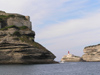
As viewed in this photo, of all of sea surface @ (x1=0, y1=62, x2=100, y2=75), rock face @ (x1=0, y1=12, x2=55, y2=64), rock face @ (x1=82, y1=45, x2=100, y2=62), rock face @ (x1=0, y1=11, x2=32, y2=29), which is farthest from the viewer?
rock face @ (x1=82, y1=45, x2=100, y2=62)

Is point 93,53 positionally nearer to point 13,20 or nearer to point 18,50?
point 13,20

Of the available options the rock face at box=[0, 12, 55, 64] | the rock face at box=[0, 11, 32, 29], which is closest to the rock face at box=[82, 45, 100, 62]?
the rock face at box=[0, 11, 32, 29]

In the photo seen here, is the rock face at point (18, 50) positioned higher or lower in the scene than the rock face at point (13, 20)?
A: lower

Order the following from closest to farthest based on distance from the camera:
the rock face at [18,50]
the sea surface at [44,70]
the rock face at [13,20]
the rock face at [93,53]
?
1. the sea surface at [44,70]
2. the rock face at [18,50]
3. the rock face at [13,20]
4. the rock face at [93,53]

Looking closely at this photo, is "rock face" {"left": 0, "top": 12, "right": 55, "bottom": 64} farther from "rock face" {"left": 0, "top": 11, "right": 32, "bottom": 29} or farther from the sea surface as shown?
the sea surface

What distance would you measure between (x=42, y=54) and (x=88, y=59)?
4309 inches

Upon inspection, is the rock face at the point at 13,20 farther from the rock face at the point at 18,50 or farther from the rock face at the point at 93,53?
the rock face at the point at 93,53

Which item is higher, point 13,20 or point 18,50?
point 13,20

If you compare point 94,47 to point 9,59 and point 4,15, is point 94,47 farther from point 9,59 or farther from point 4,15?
point 9,59

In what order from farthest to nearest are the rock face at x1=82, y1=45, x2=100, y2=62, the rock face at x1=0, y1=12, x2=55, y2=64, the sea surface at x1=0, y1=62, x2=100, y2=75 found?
the rock face at x1=82, y1=45, x2=100, y2=62 → the rock face at x1=0, y1=12, x2=55, y2=64 → the sea surface at x1=0, y1=62, x2=100, y2=75

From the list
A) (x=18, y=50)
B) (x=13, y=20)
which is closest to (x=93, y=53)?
(x=13, y=20)

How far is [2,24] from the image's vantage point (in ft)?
383

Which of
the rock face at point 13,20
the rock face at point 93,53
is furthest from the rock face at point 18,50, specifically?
the rock face at point 93,53

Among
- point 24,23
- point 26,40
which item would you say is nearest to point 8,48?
point 26,40
